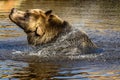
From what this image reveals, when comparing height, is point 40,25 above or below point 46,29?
above

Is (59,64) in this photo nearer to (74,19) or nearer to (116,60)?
(116,60)

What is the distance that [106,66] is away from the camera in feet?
37.4

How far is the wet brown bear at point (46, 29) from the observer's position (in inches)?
527

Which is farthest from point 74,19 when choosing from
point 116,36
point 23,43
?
point 23,43

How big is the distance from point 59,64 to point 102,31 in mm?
8581

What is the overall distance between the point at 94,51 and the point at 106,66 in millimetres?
2056

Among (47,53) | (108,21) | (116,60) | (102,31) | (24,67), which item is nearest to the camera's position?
(24,67)

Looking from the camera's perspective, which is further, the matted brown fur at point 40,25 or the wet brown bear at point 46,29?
the matted brown fur at point 40,25

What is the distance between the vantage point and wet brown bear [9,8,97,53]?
13391mm

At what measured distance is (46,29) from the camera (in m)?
13.6

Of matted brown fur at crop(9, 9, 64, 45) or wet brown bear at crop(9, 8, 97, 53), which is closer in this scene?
wet brown bear at crop(9, 8, 97, 53)

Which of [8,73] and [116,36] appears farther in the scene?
[116,36]

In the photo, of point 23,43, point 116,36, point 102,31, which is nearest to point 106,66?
point 23,43

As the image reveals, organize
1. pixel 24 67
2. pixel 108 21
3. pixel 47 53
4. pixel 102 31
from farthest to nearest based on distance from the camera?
pixel 108 21, pixel 102 31, pixel 47 53, pixel 24 67
